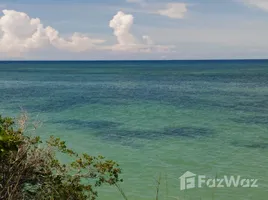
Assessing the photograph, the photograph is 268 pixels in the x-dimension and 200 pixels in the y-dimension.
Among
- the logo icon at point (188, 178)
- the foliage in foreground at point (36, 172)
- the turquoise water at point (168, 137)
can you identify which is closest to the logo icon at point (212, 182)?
the logo icon at point (188, 178)

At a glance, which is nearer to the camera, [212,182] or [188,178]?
[212,182]

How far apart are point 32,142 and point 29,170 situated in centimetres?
113

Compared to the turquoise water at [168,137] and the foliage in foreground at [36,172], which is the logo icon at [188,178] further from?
the foliage in foreground at [36,172]

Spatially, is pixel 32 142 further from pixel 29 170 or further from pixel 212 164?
pixel 212 164

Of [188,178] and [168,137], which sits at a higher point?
[168,137]

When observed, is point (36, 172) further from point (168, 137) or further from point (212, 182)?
point (168, 137)

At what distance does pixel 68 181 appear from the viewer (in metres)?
10.2

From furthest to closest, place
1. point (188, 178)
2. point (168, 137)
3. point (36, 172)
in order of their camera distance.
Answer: point (168, 137) < point (188, 178) < point (36, 172)

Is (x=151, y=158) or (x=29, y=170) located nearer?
(x=29, y=170)

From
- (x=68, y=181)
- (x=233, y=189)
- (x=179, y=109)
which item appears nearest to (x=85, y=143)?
(x=233, y=189)

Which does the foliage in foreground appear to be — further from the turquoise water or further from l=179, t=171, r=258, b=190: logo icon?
l=179, t=171, r=258, b=190: logo icon

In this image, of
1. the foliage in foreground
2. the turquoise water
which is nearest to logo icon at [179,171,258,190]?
the turquoise water

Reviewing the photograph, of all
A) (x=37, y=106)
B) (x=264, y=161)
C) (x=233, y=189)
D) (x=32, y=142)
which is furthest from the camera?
(x=37, y=106)

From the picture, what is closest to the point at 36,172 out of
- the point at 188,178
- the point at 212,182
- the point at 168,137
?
the point at 212,182
